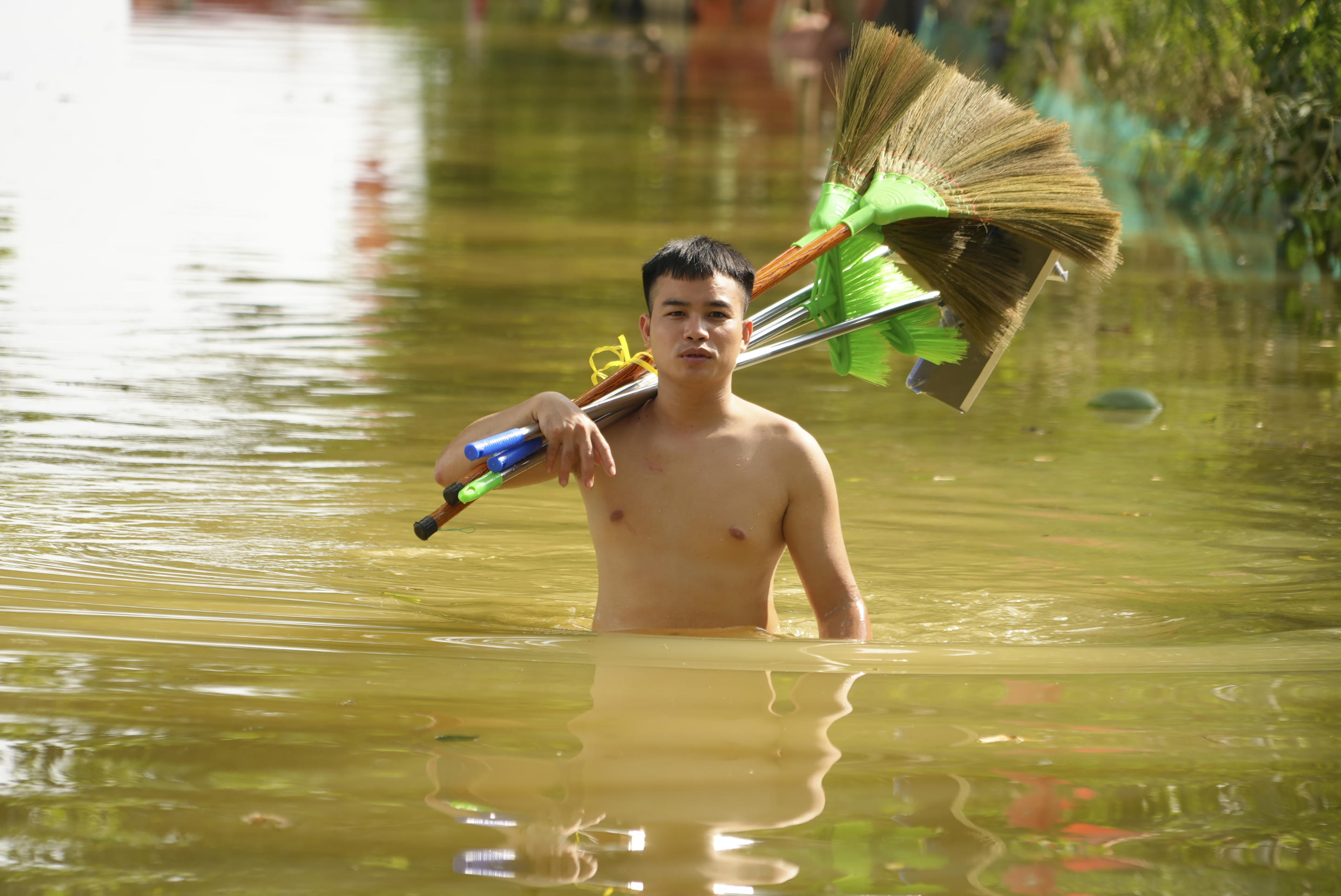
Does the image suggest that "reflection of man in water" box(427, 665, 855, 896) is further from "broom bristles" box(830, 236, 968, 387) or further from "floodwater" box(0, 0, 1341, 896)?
"broom bristles" box(830, 236, 968, 387)

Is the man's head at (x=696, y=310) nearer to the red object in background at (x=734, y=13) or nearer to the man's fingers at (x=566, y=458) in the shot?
the man's fingers at (x=566, y=458)

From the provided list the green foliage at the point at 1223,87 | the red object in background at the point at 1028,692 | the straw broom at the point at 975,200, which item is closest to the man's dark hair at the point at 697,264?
the straw broom at the point at 975,200

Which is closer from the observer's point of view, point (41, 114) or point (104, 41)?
point (41, 114)

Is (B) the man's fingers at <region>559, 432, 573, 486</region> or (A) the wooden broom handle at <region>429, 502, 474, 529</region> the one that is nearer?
(B) the man's fingers at <region>559, 432, 573, 486</region>

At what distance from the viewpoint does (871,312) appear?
3719 millimetres

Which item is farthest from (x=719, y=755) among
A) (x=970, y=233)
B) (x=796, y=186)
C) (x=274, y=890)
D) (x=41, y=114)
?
(x=41, y=114)

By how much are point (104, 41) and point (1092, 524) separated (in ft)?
61.1

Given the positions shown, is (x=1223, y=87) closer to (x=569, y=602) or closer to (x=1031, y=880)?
(x=569, y=602)

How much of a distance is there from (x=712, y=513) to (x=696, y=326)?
35cm

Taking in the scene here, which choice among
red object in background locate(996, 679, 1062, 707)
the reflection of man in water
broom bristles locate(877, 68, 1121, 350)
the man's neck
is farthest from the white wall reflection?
red object in background locate(996, 679, 1062, 707)

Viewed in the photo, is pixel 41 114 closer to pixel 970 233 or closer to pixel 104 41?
pixel 104 41

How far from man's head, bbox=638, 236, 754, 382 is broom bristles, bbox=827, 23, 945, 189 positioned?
2.41 ft

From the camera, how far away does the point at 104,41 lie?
2064cm

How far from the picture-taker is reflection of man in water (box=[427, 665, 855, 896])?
2.17 m
